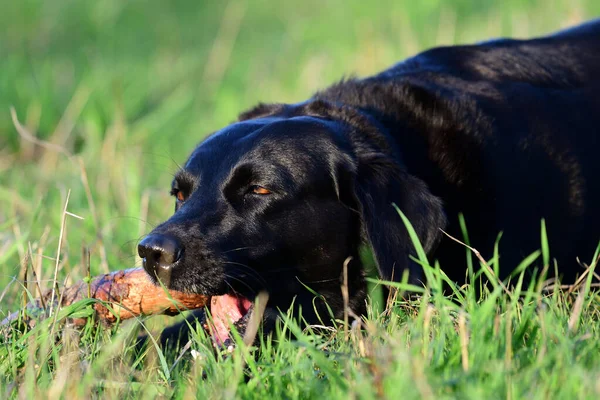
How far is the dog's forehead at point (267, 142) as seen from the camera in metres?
3.40

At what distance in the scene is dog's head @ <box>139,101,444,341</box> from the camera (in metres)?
3.18

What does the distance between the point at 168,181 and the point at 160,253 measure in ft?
10.9

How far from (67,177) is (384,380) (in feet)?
15.5

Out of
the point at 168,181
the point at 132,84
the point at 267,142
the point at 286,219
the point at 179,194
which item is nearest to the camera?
the point at 286,219

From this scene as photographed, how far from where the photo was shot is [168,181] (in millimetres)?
6379

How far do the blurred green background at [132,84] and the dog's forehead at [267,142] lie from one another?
0.72 m

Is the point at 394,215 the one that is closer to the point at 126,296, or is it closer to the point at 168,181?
the point at 126,296

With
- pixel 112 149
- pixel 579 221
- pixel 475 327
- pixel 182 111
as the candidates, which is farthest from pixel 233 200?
pixel 182 111

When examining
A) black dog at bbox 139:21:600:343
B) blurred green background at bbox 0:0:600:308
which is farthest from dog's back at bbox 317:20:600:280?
blurred green background at bbox 0:0:600:308

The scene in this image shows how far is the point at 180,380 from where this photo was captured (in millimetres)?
2594

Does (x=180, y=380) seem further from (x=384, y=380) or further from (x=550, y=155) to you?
(x=550, y=155)

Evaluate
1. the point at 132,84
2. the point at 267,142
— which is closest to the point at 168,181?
the point at 132,84

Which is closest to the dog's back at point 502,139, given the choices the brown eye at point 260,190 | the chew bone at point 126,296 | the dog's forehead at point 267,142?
the dog's forehead at point 267,142

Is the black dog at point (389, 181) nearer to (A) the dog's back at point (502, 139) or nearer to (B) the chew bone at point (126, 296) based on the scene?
(A) the dog's back at point (502, 139)
